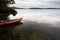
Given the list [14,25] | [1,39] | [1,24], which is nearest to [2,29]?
[1,24]

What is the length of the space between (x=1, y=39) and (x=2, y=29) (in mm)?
2885

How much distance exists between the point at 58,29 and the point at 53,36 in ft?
6.33

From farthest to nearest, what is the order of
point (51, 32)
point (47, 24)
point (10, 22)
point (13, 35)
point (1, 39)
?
point (47, 24) < point (10, 22) < point (51, 32) < point (13, 35) < point (1, 39)

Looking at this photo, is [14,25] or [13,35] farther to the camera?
[14,25]

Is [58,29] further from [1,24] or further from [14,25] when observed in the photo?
[1,24]

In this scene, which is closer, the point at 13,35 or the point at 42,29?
the point at 13,35

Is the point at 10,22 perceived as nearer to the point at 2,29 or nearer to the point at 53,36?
the point at 2,29

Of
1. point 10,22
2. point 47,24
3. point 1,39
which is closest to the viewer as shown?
point 1,39

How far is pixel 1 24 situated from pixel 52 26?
15.5ft

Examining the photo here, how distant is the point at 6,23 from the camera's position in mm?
15109

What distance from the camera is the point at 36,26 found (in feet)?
53.4

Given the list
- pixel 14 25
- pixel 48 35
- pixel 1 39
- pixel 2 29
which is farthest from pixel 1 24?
pixel 48 35

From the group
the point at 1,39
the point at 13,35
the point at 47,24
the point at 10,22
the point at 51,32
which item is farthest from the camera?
the point at 47,24

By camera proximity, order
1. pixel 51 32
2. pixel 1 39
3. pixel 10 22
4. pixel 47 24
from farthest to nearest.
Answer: pixel 47 24, pixel 10 22, pixel 51 32, pixel 1 39
